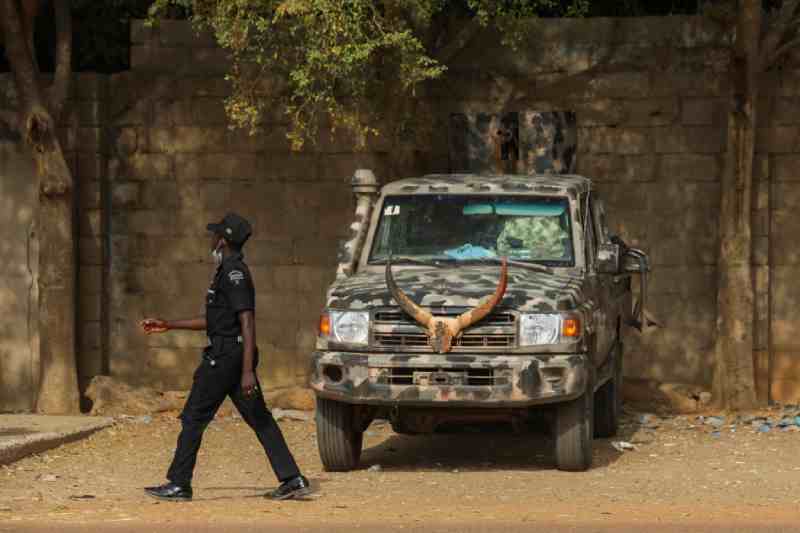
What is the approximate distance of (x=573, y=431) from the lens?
436 inches

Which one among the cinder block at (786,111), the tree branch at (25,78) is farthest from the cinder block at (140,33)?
the cinder block at (786,111)

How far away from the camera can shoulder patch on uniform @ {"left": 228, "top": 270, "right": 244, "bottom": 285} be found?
31.6 feet

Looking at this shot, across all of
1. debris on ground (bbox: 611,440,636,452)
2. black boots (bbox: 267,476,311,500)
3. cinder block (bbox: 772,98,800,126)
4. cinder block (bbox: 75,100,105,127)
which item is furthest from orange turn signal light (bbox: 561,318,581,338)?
cinder block (bbox: 75,100,105,127)

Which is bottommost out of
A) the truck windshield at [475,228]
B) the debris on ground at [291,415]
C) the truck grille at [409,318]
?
the debris on ground at [291,415]

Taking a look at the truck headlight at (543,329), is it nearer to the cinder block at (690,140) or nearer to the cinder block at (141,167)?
the cinder block at (690,140)

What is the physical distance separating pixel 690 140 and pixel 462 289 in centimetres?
518

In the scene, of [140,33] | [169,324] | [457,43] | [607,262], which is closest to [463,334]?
[607,262]

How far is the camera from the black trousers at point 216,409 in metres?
9.68

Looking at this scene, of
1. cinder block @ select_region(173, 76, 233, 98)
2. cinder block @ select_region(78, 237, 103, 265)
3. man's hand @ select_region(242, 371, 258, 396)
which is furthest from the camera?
cinder block @ select_region(78, 237, 103, 265)

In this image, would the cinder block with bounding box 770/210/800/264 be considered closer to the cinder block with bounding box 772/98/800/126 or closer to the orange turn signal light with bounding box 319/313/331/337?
the cinder block with bounding box 772/98/800/126

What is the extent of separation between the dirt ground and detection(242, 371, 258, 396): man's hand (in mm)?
680

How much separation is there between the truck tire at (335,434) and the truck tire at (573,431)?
1.43m

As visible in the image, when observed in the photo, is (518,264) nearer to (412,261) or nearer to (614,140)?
(412,261)

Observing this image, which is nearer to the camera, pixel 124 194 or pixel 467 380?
→ pixel 467 380
